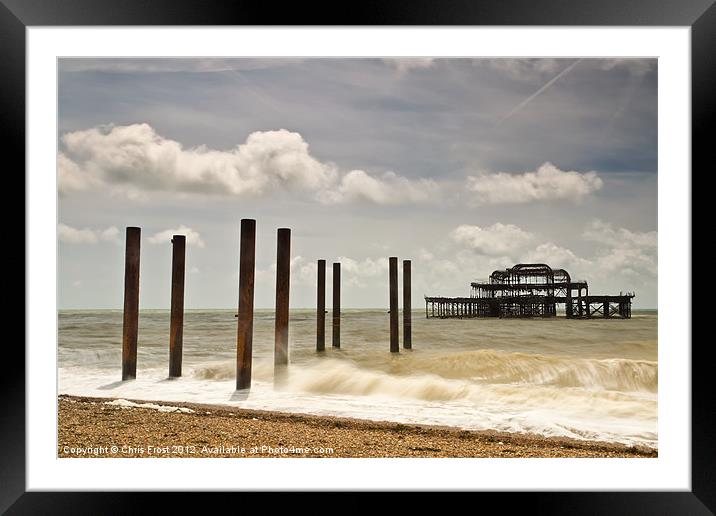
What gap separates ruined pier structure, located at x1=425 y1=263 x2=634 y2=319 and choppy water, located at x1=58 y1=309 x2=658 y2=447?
26cm

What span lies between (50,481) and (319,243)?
14.6ft

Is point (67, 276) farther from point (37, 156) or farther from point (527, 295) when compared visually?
point (527, 295)

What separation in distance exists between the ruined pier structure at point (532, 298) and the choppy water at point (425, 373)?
26 centimetres

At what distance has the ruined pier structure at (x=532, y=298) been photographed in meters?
9.11

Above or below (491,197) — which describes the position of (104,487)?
below

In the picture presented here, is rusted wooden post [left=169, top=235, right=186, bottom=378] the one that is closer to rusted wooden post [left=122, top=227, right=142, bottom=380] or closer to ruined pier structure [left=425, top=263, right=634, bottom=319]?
rusted wooden post [left=122, top=227, right=142, bottom=380]

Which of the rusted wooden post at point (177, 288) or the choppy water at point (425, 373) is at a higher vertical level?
the rusted wooden post at point (177, 288)

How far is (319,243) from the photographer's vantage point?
6719 millimetres

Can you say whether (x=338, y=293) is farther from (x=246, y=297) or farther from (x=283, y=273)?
(x=246, y=297)

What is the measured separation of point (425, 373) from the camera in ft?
21.5

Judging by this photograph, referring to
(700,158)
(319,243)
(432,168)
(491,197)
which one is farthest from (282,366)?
(700,158)
